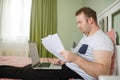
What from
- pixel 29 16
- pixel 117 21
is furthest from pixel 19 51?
pixel 117 21

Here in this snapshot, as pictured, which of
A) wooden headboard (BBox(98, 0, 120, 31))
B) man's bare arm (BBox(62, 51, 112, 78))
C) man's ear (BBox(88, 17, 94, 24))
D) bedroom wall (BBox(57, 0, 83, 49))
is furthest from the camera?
bedroom wall (BBox(57, 0, 83, 49))

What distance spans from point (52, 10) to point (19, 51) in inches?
52.9

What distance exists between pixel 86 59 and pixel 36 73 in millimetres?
447

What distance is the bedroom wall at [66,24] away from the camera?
489cm

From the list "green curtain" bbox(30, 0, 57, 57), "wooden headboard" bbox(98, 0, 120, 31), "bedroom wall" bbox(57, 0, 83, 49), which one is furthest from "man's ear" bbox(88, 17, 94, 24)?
"bedroom wall" bbox(57, 0, 83, 49)

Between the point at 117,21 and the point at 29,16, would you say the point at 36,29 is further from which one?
the point at 117,21

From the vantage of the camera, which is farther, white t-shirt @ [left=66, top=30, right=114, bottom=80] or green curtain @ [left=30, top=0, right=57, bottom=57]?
green curtain @ [left=30, top=0, right=57, bottom=57]

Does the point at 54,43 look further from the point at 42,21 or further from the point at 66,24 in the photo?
the point at 66,24

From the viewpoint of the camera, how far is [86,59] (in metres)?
1.42

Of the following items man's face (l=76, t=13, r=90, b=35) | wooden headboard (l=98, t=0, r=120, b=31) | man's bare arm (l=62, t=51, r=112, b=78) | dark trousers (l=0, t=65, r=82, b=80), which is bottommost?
dark trousers (l=0, t=65, r=82, b=80)

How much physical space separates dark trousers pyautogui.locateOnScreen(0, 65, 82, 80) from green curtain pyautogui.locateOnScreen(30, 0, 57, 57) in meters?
3.08

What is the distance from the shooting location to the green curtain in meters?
4.66

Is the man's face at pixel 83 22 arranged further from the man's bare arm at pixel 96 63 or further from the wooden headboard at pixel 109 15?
the wooden headboard at pixel 109 15

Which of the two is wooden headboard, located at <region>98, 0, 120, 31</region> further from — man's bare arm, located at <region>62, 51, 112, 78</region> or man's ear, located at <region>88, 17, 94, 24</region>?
man's bare arm, located at <region>62, 51, 112, 78</region>
